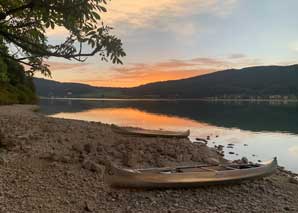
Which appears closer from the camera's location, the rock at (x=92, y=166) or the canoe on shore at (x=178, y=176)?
the canoe on shore at (x=178, y=176)

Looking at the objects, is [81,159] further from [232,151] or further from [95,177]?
[232,151]

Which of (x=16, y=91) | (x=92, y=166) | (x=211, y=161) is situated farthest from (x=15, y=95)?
(x=92, y=166)

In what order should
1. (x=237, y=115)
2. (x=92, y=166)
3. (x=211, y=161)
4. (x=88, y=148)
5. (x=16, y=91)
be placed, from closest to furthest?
(x=92, y=166) < (x=88, y=148) < (x=211, y=161) < (x=16, y=91) < (x=237, y=115)

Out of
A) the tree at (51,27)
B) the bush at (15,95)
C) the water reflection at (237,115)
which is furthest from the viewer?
the bush at (15,95)

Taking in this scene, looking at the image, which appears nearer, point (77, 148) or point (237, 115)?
point (77, 148)

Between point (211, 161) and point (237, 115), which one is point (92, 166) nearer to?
point (211, 161)

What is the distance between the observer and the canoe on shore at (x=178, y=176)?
33.9ft

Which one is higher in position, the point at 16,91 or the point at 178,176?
the point at 16,91

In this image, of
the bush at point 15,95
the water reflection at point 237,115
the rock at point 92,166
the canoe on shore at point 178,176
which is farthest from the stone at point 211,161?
the bush at point 15,95

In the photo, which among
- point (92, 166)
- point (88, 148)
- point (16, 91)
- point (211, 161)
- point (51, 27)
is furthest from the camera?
point (16, 91)

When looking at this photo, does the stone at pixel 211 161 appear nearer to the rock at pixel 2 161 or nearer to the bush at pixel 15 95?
the rock at pixel 2 161

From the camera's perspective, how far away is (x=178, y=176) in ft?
35.6

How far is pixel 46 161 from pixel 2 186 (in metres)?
2.64

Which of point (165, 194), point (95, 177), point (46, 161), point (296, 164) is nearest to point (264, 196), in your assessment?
point (165, 194)
